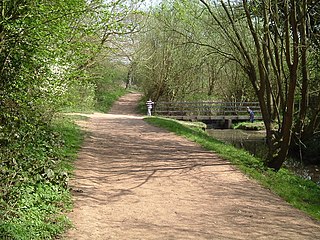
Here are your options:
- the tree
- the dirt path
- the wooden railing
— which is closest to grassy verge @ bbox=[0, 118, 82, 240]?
the dirt path

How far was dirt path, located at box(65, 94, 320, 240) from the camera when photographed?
5.58 metres

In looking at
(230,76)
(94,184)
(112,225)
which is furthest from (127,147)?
(230,76)

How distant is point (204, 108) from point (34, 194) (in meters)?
24.5

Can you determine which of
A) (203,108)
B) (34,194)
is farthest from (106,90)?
(34,194)

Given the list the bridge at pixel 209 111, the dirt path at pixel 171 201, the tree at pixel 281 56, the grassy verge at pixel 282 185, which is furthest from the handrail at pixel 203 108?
the dirt path at pixel 171 201

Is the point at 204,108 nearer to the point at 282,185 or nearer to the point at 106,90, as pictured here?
the point at 106,90

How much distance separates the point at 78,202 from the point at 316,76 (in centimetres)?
1185

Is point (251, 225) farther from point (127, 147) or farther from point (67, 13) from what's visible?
point (127, 147)

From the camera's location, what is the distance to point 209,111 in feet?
98.4

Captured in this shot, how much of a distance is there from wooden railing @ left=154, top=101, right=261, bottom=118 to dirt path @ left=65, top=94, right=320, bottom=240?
16767 millimetres

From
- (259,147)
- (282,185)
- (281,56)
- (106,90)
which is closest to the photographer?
(282,185)

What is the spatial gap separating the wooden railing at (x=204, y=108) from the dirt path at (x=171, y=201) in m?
16.8

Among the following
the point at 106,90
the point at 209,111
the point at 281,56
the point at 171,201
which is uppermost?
the point at 281,56

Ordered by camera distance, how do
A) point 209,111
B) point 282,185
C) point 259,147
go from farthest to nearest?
point 209,111 → point 259,147 → point 282,185
